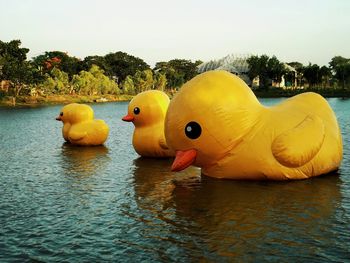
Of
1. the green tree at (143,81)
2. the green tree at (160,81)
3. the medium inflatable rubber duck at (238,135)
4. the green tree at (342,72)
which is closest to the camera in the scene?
the medium inflatable rubber duck at (238,135)

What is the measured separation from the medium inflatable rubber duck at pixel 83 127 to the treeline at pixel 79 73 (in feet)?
156

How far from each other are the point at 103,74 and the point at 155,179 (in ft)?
323

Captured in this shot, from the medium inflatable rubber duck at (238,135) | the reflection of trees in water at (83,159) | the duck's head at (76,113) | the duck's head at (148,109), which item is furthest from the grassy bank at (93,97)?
the medium inflatable rubber duck at (238,135)

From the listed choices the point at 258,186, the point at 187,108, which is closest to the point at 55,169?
the point at 187,108

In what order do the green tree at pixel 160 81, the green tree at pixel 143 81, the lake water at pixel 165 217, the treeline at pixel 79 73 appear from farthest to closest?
the green tree at pixel 160 81 < the green tree at pixel 143 81 < the treeline at pixel 79 73 < the lake water at pixel 165 217

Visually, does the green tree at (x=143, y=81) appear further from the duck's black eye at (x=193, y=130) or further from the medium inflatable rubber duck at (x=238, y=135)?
the duck's black eye at (x=193, y=130)

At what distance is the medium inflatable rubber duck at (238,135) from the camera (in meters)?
11.1

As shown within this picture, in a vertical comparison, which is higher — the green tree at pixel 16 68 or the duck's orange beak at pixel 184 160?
the green tree at pixel 16 68

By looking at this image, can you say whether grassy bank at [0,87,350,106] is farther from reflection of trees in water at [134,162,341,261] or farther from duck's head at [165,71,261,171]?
reflection of trees in water at [134,162,341,261]

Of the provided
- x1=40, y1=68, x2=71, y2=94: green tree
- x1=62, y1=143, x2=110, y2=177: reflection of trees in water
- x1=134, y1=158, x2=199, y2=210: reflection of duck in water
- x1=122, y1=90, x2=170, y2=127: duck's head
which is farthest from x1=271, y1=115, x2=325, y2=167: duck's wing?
x1=40, y1=68, x2=71, y2=94: green tree

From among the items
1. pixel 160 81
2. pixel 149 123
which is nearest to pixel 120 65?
pixel 160 81

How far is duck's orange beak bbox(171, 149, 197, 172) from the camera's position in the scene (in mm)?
11148

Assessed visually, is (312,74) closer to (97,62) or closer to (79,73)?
(79,73)

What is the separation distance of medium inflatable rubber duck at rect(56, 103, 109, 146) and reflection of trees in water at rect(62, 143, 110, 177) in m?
0.33
